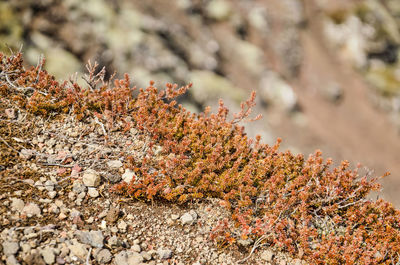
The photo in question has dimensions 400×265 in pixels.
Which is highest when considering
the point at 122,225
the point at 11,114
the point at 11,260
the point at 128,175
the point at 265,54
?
the point at 265,54

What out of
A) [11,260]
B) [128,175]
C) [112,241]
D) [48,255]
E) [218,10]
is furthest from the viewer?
[218,10]

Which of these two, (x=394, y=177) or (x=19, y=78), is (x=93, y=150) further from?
(x=394, y=177)

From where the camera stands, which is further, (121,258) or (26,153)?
(26,153)

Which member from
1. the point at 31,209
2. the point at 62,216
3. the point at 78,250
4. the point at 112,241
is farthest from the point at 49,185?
the point at 112,241

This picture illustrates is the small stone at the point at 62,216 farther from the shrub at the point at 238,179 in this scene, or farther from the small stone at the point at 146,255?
the small stone at the point at 146,255

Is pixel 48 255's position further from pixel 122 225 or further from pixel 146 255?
pixel 146 255

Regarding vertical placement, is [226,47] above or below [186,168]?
above

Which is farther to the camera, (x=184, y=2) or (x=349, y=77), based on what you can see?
(x=349, y=77)

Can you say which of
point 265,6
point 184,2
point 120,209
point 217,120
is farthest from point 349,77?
point 120,209
